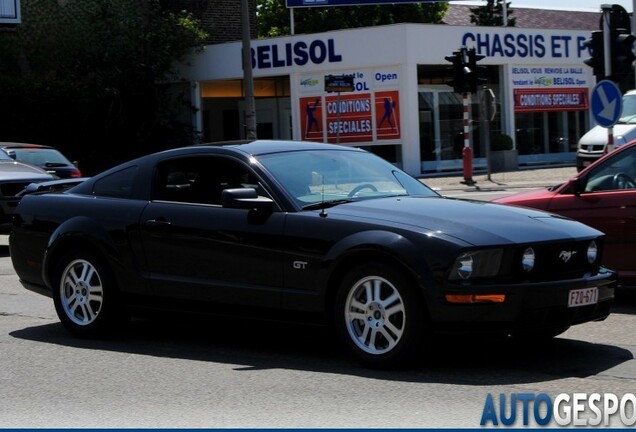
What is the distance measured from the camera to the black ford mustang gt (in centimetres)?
697

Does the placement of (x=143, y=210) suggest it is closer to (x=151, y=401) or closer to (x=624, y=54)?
(x=151, y=401)

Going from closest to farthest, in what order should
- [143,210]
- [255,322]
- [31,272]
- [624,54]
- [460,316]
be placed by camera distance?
[460,316] < [255,322] < [143,210] < [31,272] < [624,54]

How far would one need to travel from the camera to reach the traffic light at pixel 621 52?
50.3ft

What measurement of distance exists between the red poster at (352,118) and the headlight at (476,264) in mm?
29451

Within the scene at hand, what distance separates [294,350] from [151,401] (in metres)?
Answer: 1.73

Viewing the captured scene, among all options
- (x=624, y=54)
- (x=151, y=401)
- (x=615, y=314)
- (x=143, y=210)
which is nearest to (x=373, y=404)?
(x=151, y=401)

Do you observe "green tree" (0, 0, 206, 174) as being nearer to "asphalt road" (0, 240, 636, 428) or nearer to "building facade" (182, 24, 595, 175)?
"building facade" (182, 24, 595, 175)

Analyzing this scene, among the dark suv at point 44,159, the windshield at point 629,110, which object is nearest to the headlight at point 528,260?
the dark suv at point 44,159

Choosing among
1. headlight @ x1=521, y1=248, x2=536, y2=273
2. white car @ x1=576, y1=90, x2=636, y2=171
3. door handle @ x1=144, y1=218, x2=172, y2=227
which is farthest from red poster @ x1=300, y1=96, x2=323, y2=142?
headlight @ x1=521, y1=248, x2=536, y2=273

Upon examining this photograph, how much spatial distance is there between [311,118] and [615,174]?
28.2 meters

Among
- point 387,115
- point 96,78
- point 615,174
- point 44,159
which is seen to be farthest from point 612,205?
point 96,78

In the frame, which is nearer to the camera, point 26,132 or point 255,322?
point 255,322

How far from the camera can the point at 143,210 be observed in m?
8.59

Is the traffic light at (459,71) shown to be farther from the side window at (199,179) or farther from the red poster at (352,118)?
the side window at (199,179)
